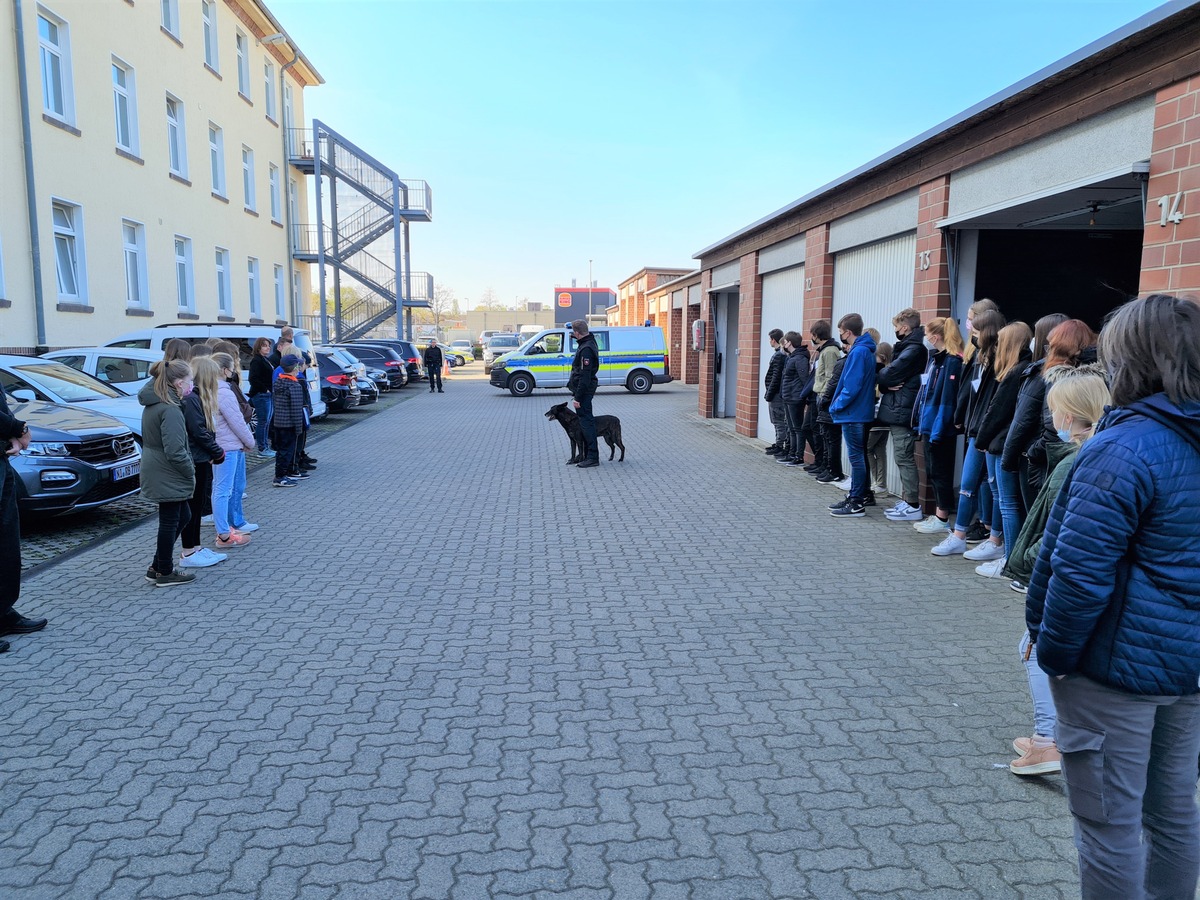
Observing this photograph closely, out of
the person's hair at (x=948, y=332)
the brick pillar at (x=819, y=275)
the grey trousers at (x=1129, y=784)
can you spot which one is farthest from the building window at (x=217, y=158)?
the grey trousers at (x=1129, y=784)

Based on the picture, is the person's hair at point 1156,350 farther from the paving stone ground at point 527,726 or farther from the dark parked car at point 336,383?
the dark parked car at point 336,383

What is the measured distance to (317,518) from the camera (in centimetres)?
884

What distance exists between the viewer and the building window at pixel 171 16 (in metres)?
20.3

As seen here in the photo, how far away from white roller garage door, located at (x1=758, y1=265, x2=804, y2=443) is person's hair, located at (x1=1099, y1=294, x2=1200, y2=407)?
33.7 ft

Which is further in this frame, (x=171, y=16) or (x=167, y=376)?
(x=171, y=16)

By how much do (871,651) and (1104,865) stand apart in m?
2.60

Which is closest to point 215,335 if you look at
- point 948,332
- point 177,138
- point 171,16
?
point 177,138

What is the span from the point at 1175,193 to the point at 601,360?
22.5 m

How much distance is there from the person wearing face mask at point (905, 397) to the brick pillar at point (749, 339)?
6279 millimetres

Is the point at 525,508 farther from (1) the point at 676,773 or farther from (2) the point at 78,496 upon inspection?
(1) the point at 676,773

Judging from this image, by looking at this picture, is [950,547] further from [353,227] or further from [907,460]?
[353,227]

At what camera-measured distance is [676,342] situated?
104ft

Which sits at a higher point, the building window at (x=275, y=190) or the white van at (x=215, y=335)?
the building window at (x=275, y=190)

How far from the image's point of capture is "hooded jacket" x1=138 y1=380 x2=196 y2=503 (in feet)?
19.7
